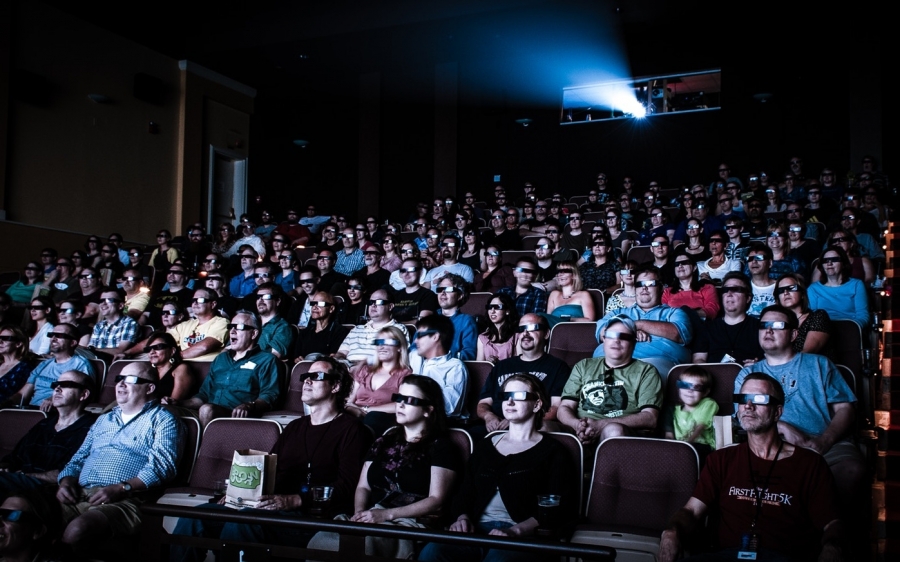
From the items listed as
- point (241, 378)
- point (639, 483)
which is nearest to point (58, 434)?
point (241, 378)

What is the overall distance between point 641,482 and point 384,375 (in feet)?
4.98

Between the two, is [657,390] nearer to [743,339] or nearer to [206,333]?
[743,339]

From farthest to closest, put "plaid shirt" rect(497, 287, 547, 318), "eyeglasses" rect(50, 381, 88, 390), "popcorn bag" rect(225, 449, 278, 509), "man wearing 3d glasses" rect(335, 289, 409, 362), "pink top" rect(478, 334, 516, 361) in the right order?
"plaid shirt" rect(497, 287, 547, 318) < "man wearing 3d glasses" rect(335, 289, 409, 362) < "pink top" rect(478, 334, 516, 361) < "eyeglasses" rect(50, 381, 88, 390) < "popcorn bag" rect(225, 449, 278, 509)

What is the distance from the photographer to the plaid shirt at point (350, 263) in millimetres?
7160

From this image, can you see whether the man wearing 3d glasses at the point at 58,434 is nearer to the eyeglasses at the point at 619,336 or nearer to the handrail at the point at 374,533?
the handrail at the point at 374,533

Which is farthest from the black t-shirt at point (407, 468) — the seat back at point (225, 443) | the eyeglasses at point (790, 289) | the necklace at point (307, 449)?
the eyeglasses at point (790, 289)

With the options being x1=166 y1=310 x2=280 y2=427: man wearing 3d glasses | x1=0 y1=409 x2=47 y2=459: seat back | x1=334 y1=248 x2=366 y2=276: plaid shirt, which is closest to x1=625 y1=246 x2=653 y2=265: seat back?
x1=334 y1=248 x2=366 y2=276: plaid shirt

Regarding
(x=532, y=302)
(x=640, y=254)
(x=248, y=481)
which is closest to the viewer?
(x=248, y=481)

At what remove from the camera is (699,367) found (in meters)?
3.25

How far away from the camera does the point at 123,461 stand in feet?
11.0

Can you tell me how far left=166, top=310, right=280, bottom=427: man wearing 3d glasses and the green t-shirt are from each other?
5.28 ft

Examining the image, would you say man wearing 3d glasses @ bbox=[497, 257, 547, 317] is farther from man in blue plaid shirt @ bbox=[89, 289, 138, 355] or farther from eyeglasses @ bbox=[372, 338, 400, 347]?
man in blue plaid shirt @ bbox=[89, 289, 138, 355]

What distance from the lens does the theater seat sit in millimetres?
2646

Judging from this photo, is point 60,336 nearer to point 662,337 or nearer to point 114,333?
point 114,333
